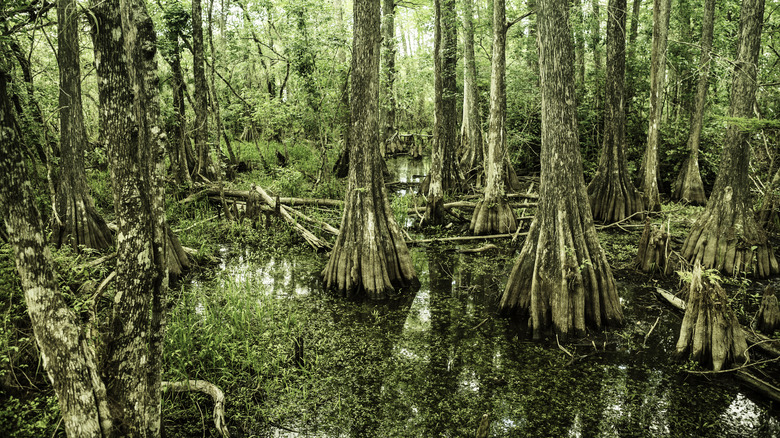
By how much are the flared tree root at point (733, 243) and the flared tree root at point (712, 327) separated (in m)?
2.21

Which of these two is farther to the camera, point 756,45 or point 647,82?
point 647,82

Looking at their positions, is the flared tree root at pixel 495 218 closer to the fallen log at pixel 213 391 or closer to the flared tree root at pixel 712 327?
the flared tree root at pixel 712 327

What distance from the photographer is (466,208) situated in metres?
9.39

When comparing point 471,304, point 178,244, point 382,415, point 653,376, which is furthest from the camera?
point 178,244

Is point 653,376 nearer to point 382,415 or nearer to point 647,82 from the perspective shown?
point 382,415

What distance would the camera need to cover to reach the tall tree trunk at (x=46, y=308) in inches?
95.7

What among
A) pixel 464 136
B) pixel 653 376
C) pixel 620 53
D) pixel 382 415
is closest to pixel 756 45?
pixel 620 53

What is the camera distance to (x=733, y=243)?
6230 mm

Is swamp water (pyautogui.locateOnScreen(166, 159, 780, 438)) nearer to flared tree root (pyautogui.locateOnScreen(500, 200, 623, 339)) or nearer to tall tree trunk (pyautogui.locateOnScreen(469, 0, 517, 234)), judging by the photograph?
flared tree root (pyautogui.locateOnScreen(500, 200, 623, 339))

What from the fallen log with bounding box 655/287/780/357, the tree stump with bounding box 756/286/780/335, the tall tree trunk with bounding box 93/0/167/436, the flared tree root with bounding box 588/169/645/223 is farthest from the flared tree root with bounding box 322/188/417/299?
the flared tree root with bounding box 588/169/645/223

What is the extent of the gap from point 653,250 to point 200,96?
26.6 ft

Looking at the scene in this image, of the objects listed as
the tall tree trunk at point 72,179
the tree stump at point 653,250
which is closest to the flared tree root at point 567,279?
the tree stump at point 653,250

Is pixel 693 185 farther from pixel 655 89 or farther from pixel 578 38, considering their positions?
pixel 578 38

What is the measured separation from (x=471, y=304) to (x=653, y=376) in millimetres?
2117
